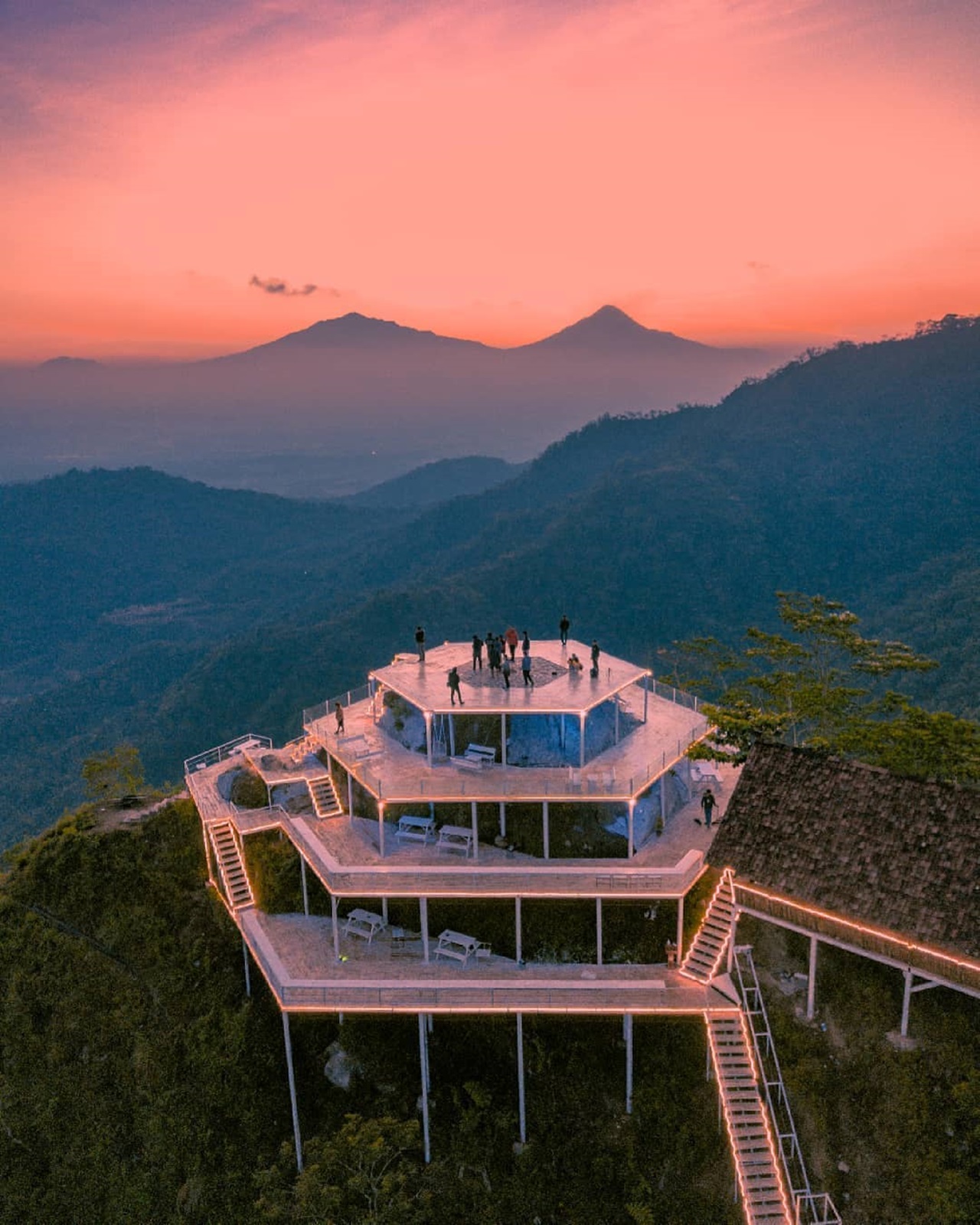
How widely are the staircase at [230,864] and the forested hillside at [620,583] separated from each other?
2404 inches

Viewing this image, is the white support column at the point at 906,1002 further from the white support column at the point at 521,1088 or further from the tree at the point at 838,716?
the white support column at the point at 521,1088

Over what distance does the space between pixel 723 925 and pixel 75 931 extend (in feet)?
89.7

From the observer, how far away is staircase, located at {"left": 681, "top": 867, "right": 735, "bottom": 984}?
84.6ft

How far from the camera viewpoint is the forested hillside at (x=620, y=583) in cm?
10412

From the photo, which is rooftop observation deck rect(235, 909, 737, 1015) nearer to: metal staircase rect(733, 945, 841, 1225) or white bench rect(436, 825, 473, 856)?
metal staircase rect(733, 945, 841, 1225)

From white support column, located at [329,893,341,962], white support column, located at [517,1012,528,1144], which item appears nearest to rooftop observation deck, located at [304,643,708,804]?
white support column, located at [329,893,341,962]

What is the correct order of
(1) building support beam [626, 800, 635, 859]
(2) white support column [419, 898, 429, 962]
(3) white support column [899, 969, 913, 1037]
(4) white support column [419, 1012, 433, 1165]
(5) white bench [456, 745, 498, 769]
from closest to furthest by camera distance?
1. (3) white support column [899, 969, 913, 1037]
2. (4) white support column [419, 1012, 433, 1165]
3. (2) white support column [419, 898, 429, 962]
4. (1) building support beam [626, 800, 635, 859]
5. (5) white bench [456, 745, 498, 769]

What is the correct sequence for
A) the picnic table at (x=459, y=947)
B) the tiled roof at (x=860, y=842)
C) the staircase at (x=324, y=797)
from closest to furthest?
the tiled roof at (x=860, y=842)
the picnic table at (x=459, y=947)
the staircase at (x=324, y=797)

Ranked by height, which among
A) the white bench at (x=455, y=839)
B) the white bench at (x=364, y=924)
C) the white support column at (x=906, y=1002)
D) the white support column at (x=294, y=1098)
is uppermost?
the white bench at (x=455, y=839)

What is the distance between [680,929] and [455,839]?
28.6 ft

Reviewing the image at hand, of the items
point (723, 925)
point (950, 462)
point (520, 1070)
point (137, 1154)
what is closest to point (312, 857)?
point (520, 1070)

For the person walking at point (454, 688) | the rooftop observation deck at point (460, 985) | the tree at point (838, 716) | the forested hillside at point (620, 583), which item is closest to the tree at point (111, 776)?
the rooftop observation deck at point (460, 985)

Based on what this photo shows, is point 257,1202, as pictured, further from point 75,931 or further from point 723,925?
point 723,925

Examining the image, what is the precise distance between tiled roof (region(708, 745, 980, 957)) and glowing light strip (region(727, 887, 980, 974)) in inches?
6.2
